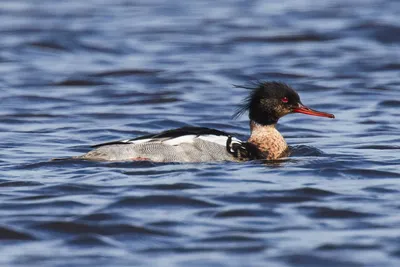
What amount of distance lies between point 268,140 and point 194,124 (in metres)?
3.36

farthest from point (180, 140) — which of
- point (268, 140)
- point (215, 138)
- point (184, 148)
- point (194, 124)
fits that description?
point (194, 124)

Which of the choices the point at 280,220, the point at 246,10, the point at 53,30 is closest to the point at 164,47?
the point at 53,30

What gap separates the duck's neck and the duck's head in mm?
75

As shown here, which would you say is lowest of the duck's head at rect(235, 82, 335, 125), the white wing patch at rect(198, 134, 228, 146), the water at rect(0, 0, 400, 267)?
the water at rect(0, 0, 400, 267)

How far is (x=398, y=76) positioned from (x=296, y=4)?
338 inches

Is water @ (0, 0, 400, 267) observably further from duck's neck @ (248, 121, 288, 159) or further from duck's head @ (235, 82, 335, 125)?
duck's head @ (235, 82, 335, 125)

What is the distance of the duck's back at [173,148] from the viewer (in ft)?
39.7

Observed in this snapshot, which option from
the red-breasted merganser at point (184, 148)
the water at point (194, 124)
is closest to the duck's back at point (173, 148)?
the red-breasted merganser at point (184, 148)

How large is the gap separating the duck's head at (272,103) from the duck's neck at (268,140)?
8cm

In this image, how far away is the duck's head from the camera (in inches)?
513

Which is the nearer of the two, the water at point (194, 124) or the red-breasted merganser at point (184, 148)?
the water at point (194, 124)

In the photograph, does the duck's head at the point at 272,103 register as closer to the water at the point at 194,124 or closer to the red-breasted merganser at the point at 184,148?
the red-breasted merganser at the point at 184,148

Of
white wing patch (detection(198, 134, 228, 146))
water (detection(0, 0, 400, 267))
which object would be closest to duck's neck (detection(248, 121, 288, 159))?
water (detection(0, 0, 400, 267))

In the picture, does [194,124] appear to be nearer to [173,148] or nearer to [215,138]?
[215,138]
